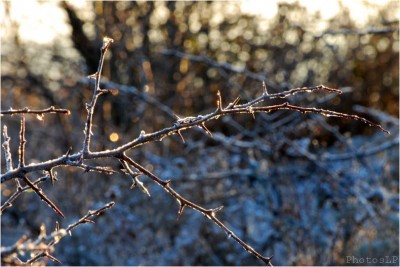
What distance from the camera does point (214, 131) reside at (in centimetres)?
918

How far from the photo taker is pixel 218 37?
998 centimetres

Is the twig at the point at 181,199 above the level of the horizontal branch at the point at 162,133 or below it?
below

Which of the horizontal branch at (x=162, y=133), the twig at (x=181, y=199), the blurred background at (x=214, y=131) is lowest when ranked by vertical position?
the twig at (x=181, y=199)

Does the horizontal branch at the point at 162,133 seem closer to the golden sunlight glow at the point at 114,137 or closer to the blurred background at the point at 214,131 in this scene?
the blurred background at the point at 214,131

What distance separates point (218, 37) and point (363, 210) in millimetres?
4948

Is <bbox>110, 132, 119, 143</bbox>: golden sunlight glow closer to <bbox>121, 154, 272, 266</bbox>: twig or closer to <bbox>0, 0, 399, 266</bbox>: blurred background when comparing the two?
<bbox>0, 0, 399, 266</bbox>: blurred background

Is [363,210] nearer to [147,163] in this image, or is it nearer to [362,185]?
[362,185]

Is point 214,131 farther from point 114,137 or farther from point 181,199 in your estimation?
point 181,199

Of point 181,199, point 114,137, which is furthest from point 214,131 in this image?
point 181,199

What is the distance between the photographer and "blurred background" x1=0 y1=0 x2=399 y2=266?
18.7 feet

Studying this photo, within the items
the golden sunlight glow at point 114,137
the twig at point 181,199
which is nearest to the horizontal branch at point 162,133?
the twig at point 181,199

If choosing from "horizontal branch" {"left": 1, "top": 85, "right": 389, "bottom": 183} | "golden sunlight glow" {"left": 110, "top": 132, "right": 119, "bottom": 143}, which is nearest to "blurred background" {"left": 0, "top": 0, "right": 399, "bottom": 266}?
"golden sunlight glow" {"left": 110, "top": 132, "right": 119, "bottom": 143}

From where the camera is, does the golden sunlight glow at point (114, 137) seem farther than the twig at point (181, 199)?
Yes

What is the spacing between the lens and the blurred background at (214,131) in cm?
571
